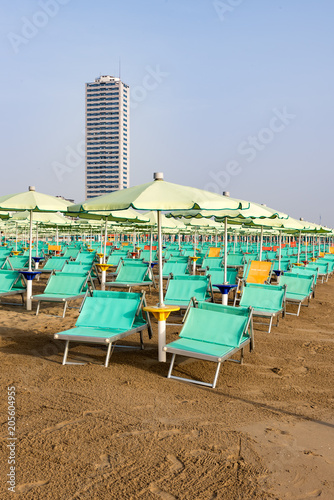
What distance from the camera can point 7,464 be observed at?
2854mm

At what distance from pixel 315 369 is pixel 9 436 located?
3.48 metres

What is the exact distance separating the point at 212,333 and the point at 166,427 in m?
1.79

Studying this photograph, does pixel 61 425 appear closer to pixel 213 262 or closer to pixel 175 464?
pixel 175 464

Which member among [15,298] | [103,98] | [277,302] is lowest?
[15,298]

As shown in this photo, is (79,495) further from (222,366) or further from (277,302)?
(277,302)

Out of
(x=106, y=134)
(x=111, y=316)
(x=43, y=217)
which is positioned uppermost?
(x=106, y=134)

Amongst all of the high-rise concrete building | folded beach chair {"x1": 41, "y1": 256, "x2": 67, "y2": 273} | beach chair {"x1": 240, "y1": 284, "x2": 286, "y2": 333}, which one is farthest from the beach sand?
the high-rise concrete building

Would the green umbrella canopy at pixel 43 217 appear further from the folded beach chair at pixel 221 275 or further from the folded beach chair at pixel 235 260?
the folded beach chair at pixel 235 260

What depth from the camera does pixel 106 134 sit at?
159500 mm

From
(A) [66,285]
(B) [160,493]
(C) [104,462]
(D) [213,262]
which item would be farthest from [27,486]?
(D) [213,262]

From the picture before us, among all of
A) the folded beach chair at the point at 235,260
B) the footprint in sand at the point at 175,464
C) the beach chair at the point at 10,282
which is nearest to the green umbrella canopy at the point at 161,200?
the footprint in sand at the point at 175,464

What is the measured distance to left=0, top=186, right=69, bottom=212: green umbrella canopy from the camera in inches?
297

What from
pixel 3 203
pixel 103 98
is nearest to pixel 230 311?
pixel 3 203

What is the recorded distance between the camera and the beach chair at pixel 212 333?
4.62 meters
